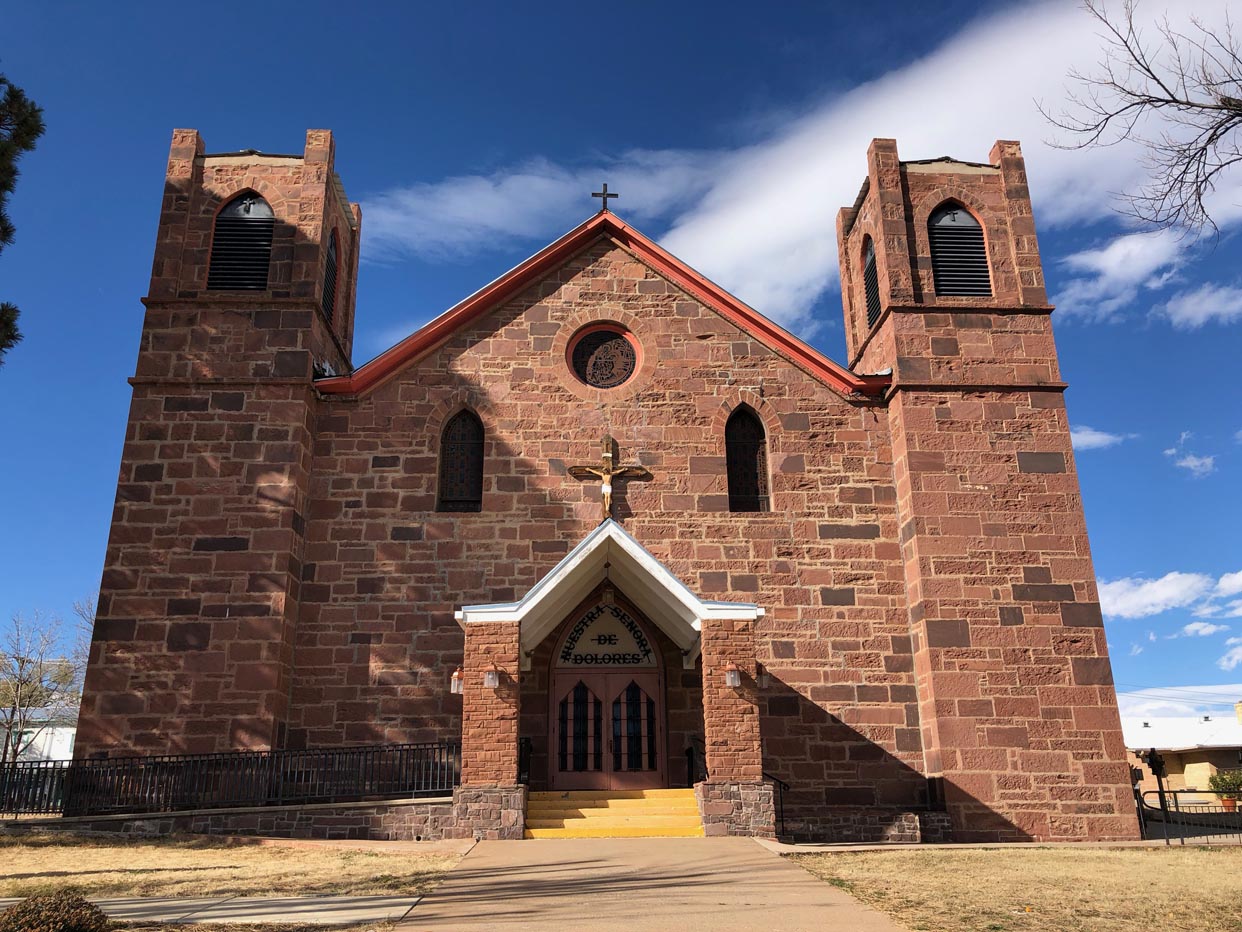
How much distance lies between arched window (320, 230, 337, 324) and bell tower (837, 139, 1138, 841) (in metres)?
10.0

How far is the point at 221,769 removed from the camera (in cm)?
1411

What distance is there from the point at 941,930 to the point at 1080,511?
10.6 meters

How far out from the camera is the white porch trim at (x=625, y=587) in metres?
13.7

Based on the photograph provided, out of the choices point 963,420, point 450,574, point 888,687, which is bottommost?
point 888,687

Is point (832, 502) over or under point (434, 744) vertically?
over

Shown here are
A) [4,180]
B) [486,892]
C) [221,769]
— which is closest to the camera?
[486,892]

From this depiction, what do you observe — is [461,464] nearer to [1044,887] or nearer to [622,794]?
[622,794]

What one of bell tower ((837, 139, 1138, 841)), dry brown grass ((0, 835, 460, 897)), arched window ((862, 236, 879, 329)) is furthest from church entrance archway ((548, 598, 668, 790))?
arched window ((862, 236, 879, 329))

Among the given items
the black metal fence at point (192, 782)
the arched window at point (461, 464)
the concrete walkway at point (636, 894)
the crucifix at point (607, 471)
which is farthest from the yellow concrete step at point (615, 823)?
the arched window at point (461, 464)

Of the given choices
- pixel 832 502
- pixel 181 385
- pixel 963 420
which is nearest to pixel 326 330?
pixel 181 385

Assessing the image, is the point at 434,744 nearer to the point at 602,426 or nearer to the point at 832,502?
the point at 602,426

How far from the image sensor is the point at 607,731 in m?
15.6

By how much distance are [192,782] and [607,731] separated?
5.96 meters

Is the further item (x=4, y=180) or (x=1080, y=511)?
(x=1080, y=511)
